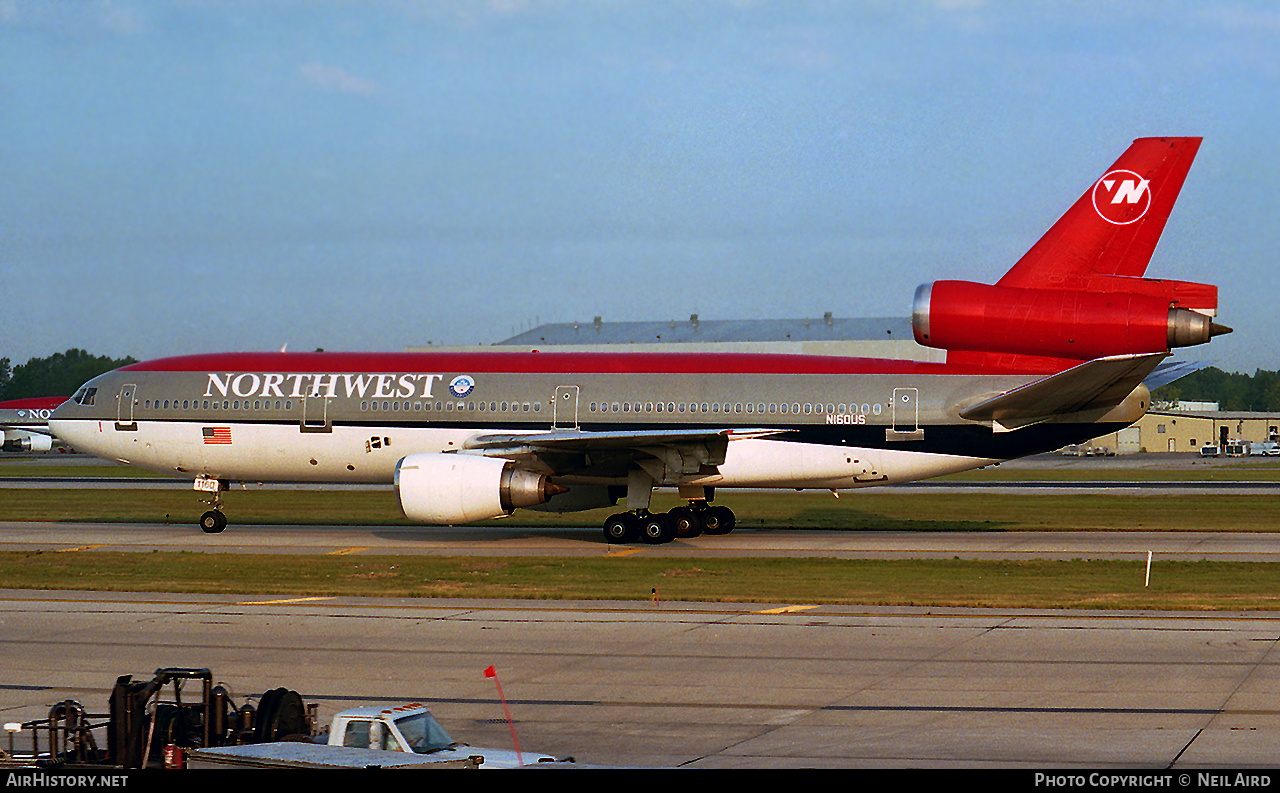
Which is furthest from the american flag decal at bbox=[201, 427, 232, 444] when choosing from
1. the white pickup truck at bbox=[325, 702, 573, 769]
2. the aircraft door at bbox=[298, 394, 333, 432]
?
the white pickup truck at bbox=[325, 702, 573, 769]

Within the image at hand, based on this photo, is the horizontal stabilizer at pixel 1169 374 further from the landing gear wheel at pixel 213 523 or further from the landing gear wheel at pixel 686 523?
the landing gear wheel at pixel 213 523

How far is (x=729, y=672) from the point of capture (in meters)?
16.2

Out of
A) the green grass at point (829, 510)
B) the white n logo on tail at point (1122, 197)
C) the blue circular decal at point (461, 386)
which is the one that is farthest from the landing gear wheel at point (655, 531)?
the white n logo on tail at point (1122, 197)

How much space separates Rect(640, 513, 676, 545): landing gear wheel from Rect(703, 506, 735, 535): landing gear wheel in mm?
2084

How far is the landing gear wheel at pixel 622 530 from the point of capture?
32.1 meters

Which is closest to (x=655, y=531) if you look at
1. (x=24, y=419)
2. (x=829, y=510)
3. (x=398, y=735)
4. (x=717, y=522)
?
(x=717, y=522)

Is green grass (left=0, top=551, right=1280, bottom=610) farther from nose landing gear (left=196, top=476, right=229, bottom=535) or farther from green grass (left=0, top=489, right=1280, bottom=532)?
green grass (left=0, top=489, right=1280, bottom=532)

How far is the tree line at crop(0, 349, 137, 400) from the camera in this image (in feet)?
556

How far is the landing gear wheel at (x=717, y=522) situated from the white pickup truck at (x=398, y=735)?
79.5 ft

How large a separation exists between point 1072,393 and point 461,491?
14.8 m

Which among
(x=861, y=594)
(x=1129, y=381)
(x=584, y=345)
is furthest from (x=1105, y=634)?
(x=584, y=345)

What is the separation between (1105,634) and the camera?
1869cm

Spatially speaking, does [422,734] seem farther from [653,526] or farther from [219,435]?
[219,435]
